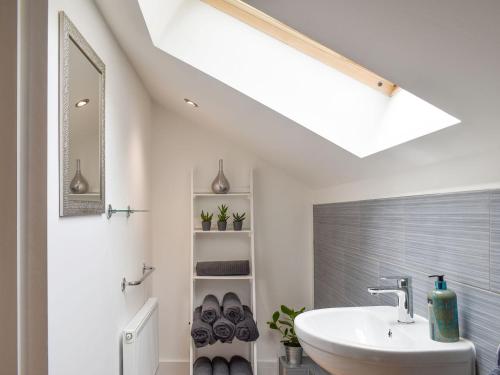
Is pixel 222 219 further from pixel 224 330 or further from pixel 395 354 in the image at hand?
pixel 395 354

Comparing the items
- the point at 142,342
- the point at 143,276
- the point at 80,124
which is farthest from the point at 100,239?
the point at 143,276

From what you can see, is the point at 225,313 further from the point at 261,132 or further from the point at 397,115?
the point at 397,115

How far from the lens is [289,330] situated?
3.68 m

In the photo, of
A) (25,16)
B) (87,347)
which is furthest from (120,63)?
(87,347)

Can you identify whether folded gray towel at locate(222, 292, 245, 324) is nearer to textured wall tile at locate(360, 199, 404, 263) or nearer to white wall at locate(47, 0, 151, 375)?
white wall at locate(47, 0, 151, 375)

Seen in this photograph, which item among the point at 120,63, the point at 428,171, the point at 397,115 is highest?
the point at 120,63

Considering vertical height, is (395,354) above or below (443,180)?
below

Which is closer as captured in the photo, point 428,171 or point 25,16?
point 25,16

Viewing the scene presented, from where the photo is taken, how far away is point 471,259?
58.7 inches

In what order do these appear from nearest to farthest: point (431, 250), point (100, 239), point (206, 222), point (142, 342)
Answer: point (431, 250), point (100, 239), point (142, 342), point (206, 222)

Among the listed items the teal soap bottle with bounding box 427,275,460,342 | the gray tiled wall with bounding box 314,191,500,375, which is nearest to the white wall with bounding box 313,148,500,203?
the gray tiled wall with bounding box 314,191,500,375

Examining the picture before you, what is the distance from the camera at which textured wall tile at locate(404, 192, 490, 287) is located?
4.71ft

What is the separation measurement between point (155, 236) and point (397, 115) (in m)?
2.30

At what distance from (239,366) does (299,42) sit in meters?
2.31
